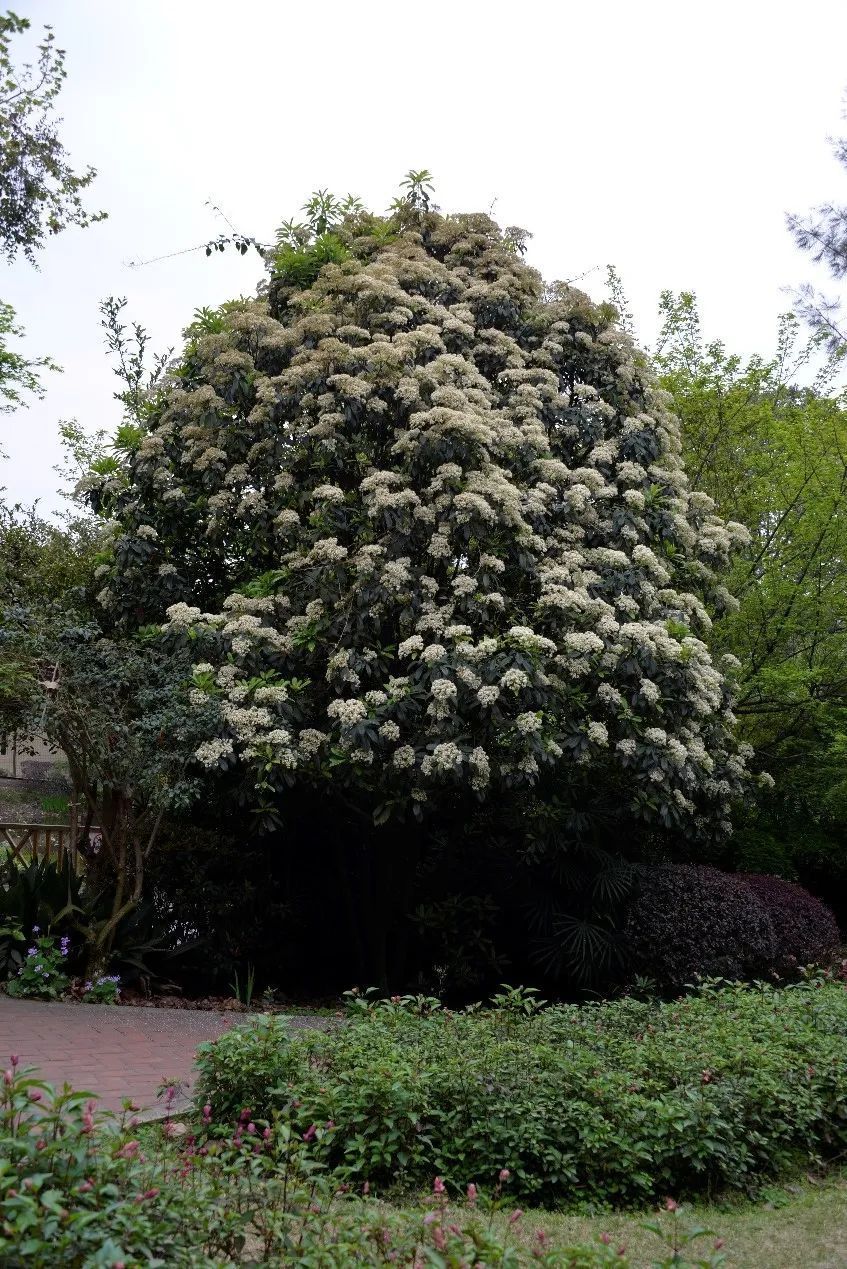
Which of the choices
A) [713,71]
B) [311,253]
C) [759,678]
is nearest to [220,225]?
[311,253]

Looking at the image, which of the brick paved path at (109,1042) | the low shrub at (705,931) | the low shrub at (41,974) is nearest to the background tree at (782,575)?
the low shrub at (705,931)

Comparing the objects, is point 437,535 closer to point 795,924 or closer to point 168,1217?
point 795,924

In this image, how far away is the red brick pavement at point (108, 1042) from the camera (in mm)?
5258

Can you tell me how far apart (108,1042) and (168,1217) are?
3.83m

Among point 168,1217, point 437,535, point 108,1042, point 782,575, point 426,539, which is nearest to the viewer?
point 168,1217

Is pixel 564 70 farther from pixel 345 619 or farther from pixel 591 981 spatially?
pixel 591 981

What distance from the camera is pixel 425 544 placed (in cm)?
776

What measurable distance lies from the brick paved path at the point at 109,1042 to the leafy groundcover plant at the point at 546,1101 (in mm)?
866

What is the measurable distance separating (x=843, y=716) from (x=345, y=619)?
5.76m

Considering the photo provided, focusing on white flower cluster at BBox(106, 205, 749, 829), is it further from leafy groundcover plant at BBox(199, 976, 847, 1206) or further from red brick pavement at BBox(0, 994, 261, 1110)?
leafy groundcover plant at BBox(199, 976, 847, 1206)

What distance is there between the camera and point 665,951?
7969mm


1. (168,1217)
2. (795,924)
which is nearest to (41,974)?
(168,1217)

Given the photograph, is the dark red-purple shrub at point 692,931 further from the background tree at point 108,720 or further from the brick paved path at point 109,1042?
the background tree at point 108,720

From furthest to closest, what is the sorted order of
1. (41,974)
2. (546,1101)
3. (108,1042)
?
(41,974) < (108,1042) < (546,1101)
